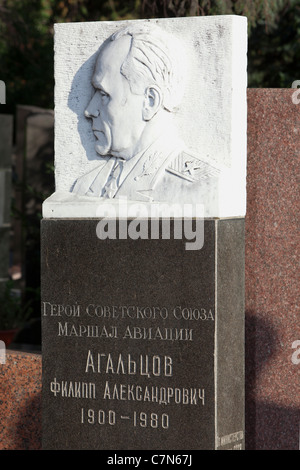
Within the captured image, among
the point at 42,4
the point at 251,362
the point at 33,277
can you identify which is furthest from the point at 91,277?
the point at 42,4

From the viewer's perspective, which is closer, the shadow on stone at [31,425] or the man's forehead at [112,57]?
the man's forehead at [112,57]

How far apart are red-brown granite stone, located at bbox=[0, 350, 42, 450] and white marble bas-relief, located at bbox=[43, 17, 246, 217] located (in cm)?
110

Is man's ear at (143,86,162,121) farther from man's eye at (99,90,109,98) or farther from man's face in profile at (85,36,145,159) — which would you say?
man's eye at (99,90,109,98)

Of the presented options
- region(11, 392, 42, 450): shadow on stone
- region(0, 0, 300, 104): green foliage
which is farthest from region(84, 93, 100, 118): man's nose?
region(0, 0, 300, 104): green foliage

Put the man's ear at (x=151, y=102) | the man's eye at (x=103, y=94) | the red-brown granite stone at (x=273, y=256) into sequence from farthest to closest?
1. the red-brown granite stone at (x=273, y=256)
2. the man's eye at (x=103, y=94)
3. the man's ear at (x=151, y=102)

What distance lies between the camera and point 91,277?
534 centimetres

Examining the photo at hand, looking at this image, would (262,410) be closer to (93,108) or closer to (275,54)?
(93,108)

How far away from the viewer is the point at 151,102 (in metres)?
5.38

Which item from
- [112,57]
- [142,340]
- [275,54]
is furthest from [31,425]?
[275,54]

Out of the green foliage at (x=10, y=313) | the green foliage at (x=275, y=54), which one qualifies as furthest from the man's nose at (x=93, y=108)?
the green foliage at (x=275, y=54)

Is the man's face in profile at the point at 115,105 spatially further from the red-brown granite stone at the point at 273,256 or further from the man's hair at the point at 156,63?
the red-brown granite stone at the point at 273,256

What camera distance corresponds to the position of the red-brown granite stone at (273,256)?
229 inches

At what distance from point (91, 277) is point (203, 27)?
1.57 m

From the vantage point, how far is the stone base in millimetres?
5098
